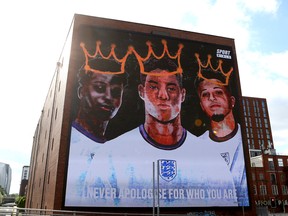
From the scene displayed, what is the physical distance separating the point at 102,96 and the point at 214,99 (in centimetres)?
1135

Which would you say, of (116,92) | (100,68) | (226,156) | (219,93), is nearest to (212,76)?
(219,93)

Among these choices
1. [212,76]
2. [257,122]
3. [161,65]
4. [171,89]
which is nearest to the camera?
[171,89]

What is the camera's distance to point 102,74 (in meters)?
24.8

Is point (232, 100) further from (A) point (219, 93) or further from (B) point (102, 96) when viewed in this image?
(B) point (102, 96)

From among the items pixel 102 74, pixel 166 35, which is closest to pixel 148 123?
pixel 102 74

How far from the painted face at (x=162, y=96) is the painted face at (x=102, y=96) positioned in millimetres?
2369

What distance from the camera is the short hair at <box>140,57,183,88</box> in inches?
1044

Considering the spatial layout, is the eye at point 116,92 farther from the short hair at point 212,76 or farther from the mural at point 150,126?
the short hair at point 212,76

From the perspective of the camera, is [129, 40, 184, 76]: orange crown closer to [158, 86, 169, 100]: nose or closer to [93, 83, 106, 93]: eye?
[158, 86, 169, 100]: nose

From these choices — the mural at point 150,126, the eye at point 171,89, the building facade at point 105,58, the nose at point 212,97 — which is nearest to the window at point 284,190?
the building facade at point 105,58

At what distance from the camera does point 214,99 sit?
28.1m

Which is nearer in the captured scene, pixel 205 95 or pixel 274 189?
pixel 205 95

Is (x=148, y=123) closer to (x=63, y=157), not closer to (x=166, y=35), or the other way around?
(x=63, y=157)

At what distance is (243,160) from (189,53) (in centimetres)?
1195
